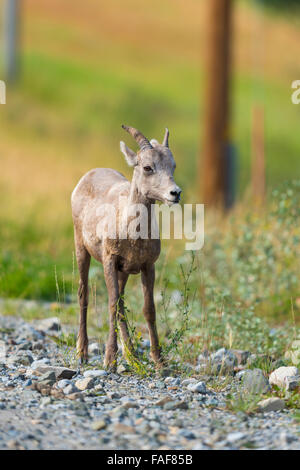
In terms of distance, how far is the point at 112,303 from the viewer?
5.60 m

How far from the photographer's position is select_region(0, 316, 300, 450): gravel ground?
169 inches

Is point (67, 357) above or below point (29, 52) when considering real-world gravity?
below

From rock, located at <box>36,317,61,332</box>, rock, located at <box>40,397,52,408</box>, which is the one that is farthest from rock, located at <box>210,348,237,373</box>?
rock, located at <box>36,317,61,332</box>

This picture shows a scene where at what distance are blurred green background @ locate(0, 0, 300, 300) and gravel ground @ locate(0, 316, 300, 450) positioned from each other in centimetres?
261

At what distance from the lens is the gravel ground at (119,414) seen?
4281mm

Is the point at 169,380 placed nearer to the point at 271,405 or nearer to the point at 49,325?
the point at 271,405

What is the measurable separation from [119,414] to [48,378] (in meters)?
0.89

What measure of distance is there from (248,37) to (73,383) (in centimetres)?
3914

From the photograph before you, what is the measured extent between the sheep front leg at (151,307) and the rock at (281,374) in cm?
89

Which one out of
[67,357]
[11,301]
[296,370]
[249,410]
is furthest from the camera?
[11,301]

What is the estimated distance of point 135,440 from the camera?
4.29 meters

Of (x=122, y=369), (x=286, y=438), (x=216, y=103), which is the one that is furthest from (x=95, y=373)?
(x=216, y=103)

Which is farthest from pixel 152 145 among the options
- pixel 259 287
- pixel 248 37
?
pixel 248 37

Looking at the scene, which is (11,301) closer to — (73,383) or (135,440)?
(73,383)
